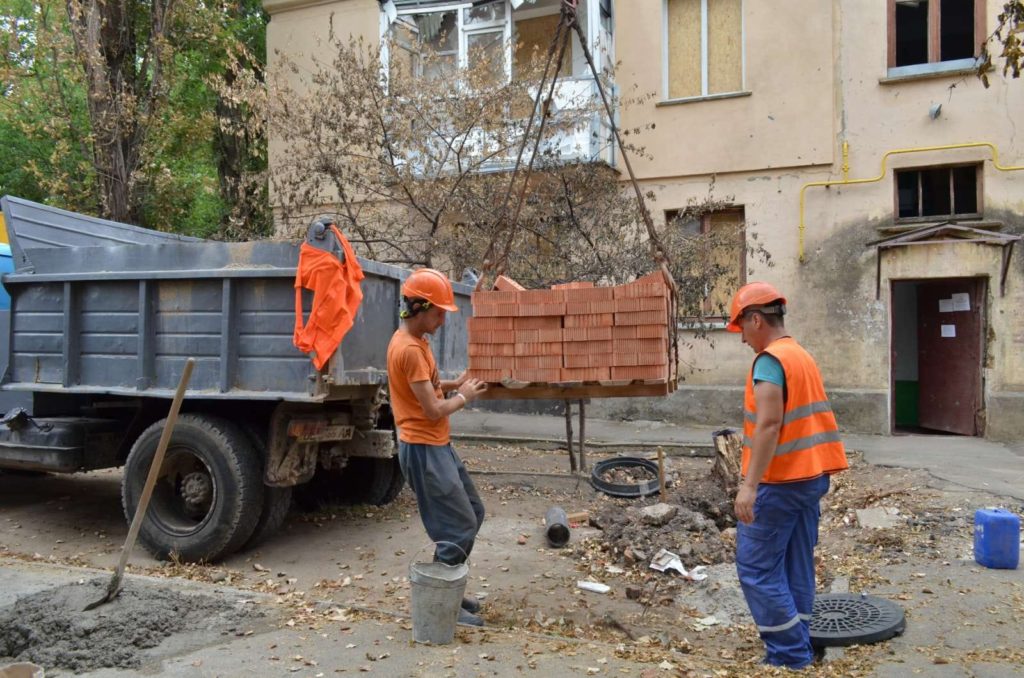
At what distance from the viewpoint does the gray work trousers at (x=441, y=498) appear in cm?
434

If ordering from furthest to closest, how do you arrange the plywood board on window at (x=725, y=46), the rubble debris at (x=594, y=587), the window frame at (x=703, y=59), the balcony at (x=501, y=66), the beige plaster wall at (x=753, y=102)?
1. the plywood board on window at (x=725, y=46)
2. the window frame at (x=703, y=59)
3. the beige plaster wall at (x=753, y=102)
4. the balcony at (x=501, y=66)
5. the rubble debris at (x=594, y=587)

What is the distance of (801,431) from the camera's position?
150 inches

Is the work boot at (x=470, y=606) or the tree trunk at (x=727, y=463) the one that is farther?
the tree trunk at (x=727, y=463)

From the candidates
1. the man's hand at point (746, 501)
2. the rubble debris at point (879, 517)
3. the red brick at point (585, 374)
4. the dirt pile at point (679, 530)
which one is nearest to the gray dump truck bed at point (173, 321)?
the red brick at point (585, 374)

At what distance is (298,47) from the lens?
48.6ft

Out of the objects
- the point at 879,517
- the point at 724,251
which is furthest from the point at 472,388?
the point at 724,251

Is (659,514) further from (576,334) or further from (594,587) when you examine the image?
(576,334)

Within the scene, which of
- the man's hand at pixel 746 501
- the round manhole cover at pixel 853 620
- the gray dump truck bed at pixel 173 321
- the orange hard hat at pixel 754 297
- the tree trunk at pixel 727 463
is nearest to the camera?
the man's hand at pixel 746 501

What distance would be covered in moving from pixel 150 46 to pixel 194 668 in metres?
11.4

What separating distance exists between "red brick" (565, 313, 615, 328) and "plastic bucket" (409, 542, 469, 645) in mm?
1457

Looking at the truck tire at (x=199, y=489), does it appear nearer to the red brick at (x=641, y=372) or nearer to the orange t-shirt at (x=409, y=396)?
the orange t-shirt at (x=409, y=396)

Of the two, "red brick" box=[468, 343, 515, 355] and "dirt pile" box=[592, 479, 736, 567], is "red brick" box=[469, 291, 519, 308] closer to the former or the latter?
"red brick" box=[468, 343, 515, 355]

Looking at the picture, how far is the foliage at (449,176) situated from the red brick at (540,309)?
4774 millimetres

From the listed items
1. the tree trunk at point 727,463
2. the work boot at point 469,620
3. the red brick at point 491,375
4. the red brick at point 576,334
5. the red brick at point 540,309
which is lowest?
the work boot at point 469,620
